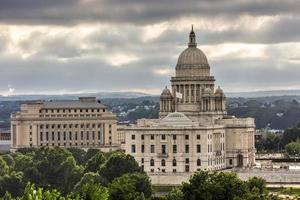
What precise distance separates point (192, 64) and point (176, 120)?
59.9 feet

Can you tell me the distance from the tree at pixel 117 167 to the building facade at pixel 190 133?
31.8ft

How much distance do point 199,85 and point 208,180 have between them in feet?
228

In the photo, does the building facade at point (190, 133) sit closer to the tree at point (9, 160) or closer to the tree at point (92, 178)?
the tree at point (9, 160)

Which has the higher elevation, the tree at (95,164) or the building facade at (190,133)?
the building facade at (190,133)

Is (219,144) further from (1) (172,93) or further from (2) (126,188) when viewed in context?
(2) (126,188)

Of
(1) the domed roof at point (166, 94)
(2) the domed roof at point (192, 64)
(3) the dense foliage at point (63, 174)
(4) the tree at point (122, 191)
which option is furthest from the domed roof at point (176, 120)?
(4) the tree at point (122, 191)

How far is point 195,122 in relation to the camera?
184 metres

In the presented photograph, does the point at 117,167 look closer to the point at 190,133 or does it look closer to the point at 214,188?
the point at 190,133

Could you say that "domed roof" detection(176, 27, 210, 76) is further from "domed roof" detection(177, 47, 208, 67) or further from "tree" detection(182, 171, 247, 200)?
"tree" detection(182, 171, 247, 200)

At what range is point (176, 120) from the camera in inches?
7062

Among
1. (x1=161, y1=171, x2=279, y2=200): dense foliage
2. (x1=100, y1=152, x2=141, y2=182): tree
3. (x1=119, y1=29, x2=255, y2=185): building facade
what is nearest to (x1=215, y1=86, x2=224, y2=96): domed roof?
(x1=119, y1=29, x2=255, y2=185): building facade

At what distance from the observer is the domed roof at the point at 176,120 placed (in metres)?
179

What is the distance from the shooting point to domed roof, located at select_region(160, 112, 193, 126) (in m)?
179

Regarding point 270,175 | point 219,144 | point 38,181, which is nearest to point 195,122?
point 219,144
